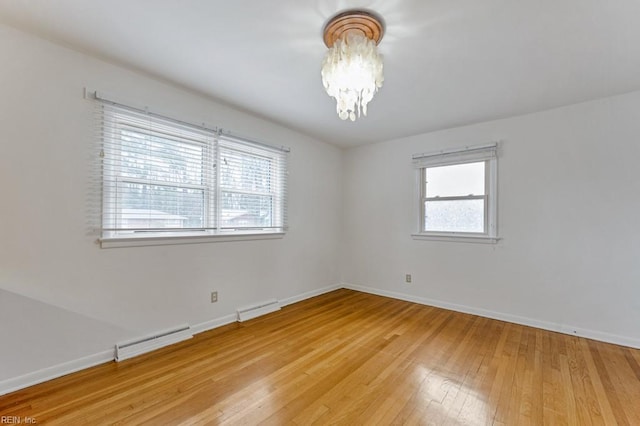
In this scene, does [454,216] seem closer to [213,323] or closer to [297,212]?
[297,212]

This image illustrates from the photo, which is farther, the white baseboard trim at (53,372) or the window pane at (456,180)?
the window pane at (456,180)

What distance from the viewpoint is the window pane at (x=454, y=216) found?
3557 mm

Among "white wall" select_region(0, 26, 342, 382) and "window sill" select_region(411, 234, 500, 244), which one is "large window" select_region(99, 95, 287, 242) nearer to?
"white wall" select_region(0, 26, 342, 382)

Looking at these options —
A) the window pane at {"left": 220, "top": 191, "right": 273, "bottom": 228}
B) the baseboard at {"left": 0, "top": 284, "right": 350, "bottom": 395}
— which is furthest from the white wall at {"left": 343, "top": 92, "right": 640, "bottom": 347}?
the baseboard at {"left": 0, "top": 284, "right": 350, "bottom": 395}

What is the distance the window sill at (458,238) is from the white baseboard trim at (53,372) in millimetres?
3680

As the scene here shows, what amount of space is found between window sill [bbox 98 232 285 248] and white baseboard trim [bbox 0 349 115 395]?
0.87 metres

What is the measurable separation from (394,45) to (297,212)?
2479 mm

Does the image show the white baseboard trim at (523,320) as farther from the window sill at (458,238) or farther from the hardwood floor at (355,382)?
the window sill at (458,238)

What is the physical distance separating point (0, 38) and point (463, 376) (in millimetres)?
4014

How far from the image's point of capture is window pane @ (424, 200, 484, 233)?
3.56m

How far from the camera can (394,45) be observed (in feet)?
6.54

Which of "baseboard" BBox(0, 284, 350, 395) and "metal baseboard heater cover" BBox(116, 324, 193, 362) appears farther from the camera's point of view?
"metal baseboard heater cover" BBox(116, 324, 193, 362)

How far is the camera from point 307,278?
163 inches

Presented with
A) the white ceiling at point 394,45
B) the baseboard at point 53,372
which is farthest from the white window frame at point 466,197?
the baseboard at point 53,372
